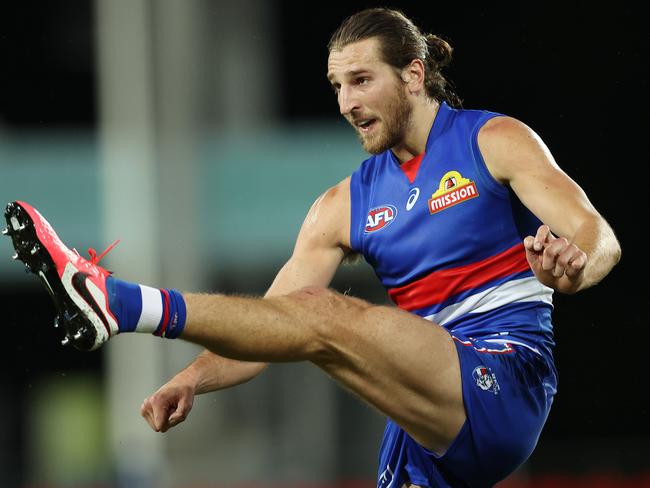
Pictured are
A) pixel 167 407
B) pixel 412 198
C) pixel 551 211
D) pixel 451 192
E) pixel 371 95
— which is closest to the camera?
pixel 551 211

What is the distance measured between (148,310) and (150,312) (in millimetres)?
11

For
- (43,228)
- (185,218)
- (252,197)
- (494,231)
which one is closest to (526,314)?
(494,231)

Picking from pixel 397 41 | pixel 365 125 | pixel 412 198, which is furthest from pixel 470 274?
pixel 397 41

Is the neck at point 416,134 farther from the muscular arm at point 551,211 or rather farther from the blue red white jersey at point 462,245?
the muscular arm at point 551,211

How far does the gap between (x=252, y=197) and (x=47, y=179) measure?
2118mm

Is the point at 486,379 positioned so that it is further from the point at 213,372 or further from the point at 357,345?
the point at 213,372

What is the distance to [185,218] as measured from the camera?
1088cm

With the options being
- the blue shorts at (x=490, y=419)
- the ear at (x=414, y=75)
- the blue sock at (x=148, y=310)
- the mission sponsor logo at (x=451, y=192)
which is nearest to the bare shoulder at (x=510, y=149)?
the mission sponsor logo at (x=451, y=192)

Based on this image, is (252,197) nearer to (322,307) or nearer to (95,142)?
(95,142)

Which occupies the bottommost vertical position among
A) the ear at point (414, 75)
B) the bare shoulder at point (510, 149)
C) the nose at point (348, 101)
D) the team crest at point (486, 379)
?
the team crest at point (486, 379)

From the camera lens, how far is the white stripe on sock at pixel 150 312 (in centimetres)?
375

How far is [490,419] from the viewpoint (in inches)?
169

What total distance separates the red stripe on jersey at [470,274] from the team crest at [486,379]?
0.42 meters

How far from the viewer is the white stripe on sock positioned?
375 cm
